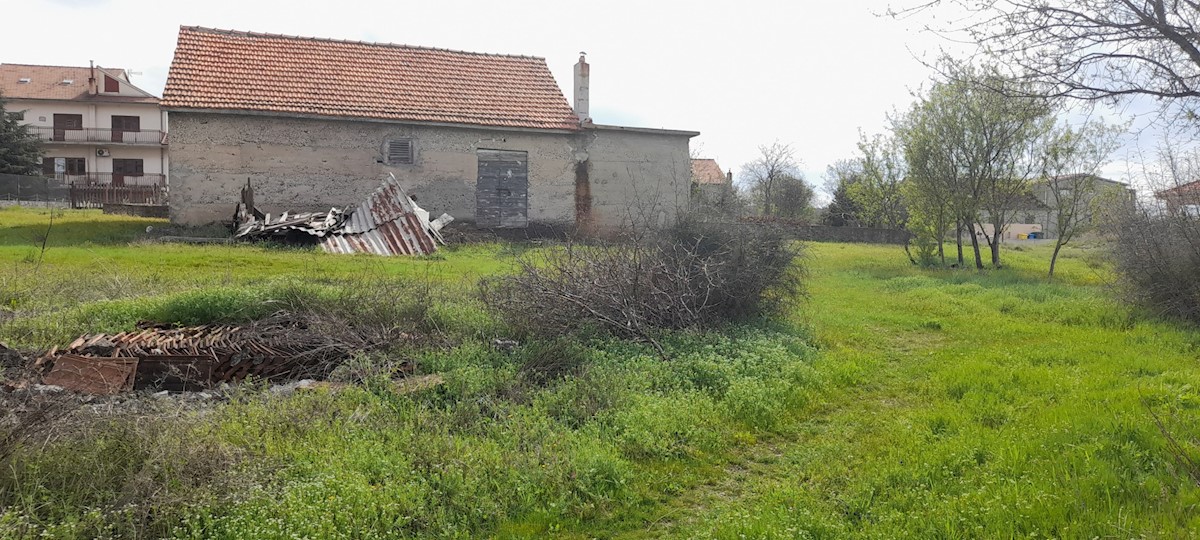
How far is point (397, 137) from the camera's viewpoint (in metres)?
21.1

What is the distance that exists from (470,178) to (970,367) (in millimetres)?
16751

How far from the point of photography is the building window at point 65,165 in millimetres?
47094

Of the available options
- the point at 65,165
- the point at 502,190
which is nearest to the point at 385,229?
the point at 502,190

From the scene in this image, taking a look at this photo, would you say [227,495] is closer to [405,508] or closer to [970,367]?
[405,508]

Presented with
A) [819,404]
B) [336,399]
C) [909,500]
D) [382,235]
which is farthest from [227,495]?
[382,235]

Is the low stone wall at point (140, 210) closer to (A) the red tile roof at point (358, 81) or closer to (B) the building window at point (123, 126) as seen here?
(A) the red tile roof at point (358, 81)

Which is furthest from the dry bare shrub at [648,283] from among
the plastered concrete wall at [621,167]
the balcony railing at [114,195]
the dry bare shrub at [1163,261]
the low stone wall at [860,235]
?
the balcony railing at [114,195]

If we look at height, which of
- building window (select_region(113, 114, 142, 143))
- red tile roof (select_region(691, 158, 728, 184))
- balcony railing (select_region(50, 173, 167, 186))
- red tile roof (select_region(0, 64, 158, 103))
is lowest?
balcony railing (select_region(50, 173, 167, 186))

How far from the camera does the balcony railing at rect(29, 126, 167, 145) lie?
46969 millimetres

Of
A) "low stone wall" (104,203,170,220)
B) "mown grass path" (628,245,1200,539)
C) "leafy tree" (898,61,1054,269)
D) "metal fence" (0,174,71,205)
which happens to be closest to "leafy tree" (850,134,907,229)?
"leafy tree" (898,61,1054,269)

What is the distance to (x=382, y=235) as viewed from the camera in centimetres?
1778

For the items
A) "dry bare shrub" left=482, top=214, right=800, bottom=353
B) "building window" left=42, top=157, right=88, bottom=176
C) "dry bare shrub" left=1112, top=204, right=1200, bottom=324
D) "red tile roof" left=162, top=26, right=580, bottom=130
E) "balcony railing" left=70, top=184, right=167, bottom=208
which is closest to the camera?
"dry bare shrub" left=482, top=214, right=800, bottom=353

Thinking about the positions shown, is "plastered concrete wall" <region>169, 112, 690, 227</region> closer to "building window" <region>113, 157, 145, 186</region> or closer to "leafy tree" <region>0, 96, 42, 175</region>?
"leafy tree" <region>0, 96, 42, 175</region>

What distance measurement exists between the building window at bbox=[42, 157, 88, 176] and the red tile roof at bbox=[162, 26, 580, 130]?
33.6m
